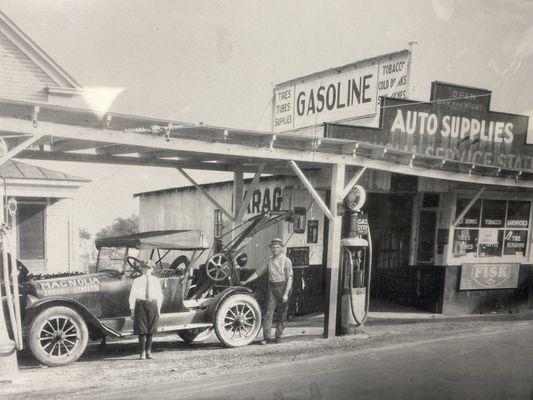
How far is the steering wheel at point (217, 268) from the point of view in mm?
8672

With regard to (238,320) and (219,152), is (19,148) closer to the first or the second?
(219,152)

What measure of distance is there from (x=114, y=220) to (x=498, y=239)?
31.4 metres

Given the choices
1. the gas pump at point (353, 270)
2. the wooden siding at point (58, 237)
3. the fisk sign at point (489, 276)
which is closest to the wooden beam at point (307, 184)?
the gas pump at point (353, 270)

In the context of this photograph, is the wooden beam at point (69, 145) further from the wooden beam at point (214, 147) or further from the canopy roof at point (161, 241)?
the canopy roof at point (161, 241)

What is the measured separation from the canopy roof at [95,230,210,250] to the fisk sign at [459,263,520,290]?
269 inches

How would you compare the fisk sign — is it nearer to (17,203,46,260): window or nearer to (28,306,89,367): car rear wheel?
(28,306,89,367): car rear wheel

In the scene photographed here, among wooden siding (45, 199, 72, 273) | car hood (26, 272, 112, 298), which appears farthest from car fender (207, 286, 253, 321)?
wooden siding (45, 199, 72, 273)

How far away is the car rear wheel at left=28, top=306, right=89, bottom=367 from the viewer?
22.7 feet

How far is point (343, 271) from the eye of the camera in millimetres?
9336

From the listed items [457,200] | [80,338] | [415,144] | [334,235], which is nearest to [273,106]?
[415,144]

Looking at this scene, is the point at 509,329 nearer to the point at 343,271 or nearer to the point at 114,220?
the point at 343,271

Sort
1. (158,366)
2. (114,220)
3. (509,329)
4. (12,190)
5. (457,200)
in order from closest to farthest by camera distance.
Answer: (158,366) < (509,329) < (457,200) < (12,190) < (114,220)

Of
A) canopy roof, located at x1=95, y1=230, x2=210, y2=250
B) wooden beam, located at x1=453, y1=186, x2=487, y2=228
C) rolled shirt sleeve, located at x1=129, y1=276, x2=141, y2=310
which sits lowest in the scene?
rolled shirt sleeve, located at x1=129, y1=276, x2=141, y2=310

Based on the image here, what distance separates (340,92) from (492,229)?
6.05 meters
